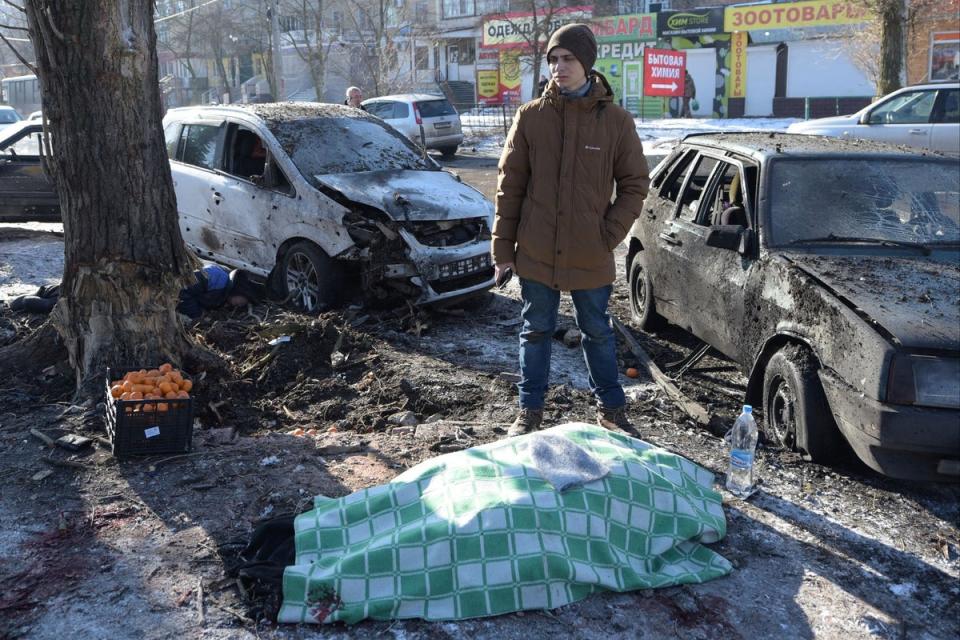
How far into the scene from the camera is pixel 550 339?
4.75 meters

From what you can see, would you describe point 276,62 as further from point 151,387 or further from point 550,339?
point 550,339

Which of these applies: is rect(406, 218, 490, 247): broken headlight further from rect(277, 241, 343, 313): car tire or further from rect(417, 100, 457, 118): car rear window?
rect(417, 100, 457, 118): car rear window

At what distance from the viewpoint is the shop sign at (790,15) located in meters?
31.8

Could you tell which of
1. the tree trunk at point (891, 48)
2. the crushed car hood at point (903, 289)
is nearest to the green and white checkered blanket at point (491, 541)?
the crushed car hood at point (903, 289)

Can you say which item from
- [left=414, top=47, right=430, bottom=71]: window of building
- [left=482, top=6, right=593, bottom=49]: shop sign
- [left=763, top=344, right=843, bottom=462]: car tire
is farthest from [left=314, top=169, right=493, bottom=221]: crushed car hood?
[left=414, top=47, right=430, bottom=71]: window of building

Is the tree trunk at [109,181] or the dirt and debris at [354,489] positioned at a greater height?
the tree trunk at [109,181]

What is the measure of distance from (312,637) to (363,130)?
6.22 m

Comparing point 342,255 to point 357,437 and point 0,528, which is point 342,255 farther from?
point 0,528

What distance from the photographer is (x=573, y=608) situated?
130 inches

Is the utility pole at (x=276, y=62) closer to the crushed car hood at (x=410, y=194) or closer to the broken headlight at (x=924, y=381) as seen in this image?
the crushed car hood at (x=410, y=194)

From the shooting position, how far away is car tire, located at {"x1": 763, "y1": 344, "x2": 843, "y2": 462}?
14.3 feet

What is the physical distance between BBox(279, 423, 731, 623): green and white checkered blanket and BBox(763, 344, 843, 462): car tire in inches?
33.3

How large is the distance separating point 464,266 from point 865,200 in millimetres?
3246

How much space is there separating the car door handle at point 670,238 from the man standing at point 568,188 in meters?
1.80
